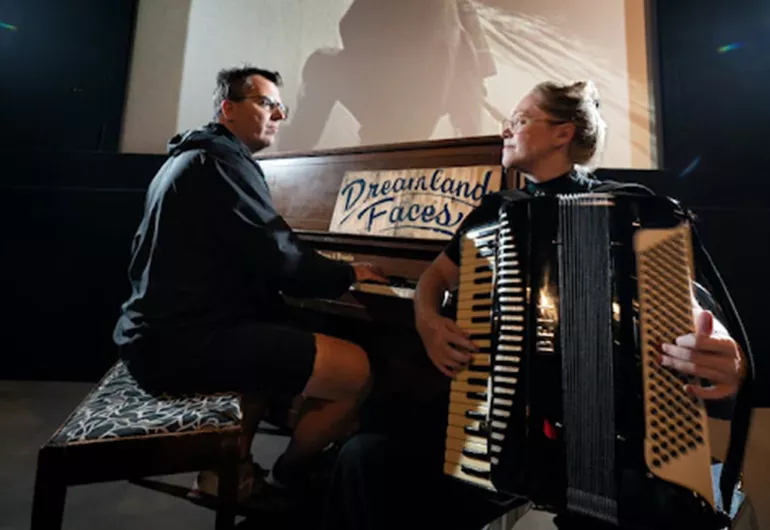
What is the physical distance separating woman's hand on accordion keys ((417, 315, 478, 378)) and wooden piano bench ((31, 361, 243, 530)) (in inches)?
22.8

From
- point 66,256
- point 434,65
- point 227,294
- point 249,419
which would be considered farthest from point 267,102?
point 66,256

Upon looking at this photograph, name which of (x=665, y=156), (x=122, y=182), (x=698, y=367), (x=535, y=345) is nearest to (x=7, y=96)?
(x=122, y=182)

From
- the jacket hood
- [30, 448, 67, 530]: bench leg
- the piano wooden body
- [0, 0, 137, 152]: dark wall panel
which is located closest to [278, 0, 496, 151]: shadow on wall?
the piano wooden body

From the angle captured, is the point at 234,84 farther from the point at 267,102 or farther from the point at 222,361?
the point at 222,361

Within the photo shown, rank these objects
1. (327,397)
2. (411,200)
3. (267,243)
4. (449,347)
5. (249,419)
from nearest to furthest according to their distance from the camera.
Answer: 1. (449,347)
2. (267,243)
3. (327,397)
4. (249,419)
5. (411,200)

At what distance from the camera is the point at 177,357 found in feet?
3.92

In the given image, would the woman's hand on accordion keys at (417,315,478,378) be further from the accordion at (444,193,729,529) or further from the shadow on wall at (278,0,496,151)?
the shadow on wall at (278,0,496,151)

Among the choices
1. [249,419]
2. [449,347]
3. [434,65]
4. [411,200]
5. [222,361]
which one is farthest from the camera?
[434,65]

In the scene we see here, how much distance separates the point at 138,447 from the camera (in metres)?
1.02

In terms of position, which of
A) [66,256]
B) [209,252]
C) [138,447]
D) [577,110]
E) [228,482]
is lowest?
[228,482]

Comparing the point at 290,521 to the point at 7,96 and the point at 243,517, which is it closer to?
the point at 243,517

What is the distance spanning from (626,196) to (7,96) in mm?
3830

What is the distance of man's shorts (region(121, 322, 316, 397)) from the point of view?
1.20 metres

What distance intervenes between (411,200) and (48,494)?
58.2 inches
